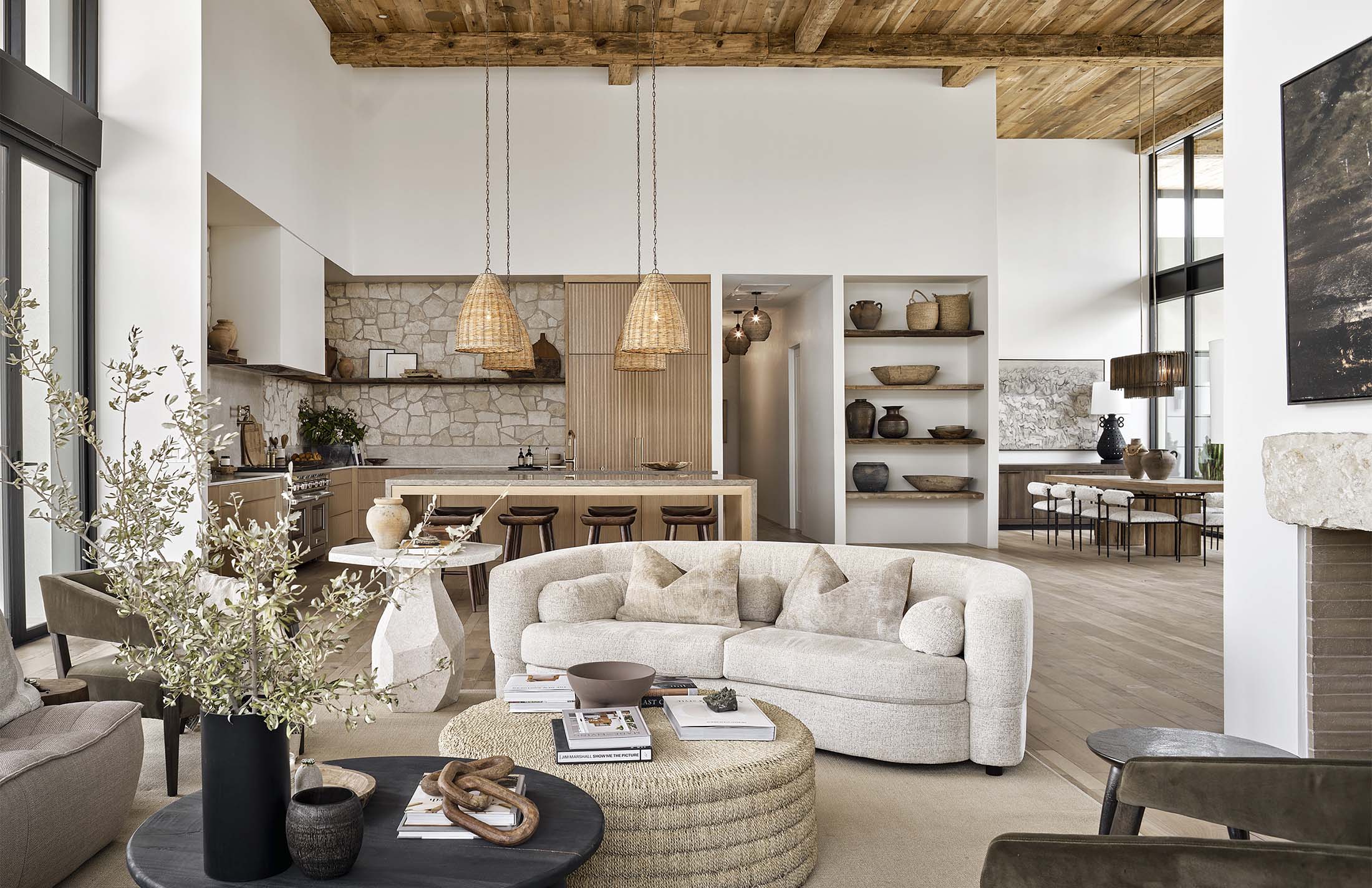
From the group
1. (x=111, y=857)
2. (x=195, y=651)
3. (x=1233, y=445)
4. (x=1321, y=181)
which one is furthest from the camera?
(x=1233, y=445)

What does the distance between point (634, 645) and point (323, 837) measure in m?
2.03

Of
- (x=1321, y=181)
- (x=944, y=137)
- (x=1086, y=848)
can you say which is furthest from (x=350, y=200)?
(x=1086, y=848)

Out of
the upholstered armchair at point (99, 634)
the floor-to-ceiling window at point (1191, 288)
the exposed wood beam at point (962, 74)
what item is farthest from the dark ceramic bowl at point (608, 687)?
the floor-to-ceiling window at point (1191, 288)

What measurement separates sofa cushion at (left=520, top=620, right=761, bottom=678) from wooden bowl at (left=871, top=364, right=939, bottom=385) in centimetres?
581

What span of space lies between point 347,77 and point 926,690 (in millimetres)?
7987

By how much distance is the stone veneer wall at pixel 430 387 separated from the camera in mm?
9109

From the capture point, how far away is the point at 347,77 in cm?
855

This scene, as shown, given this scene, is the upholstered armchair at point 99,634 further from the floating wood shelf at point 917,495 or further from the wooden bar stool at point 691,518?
the floating wood shelf at point 917,495

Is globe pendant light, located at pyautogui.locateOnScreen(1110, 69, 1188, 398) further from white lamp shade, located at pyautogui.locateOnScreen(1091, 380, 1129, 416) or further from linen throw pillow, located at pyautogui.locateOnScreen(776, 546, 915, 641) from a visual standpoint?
linen throw pillow, located at pyautogui.locateOnScreen(776, 546, 915, 641)

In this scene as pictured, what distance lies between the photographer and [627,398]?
29.0ft

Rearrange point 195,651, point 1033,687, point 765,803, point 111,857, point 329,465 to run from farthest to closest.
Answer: point 329,465, point 1033,687, point 111,857, point 765,803, point 195,651

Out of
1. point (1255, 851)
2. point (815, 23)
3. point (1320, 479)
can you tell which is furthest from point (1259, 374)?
point (815, 23)

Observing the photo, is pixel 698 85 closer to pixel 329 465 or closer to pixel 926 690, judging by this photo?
pixel 329 465

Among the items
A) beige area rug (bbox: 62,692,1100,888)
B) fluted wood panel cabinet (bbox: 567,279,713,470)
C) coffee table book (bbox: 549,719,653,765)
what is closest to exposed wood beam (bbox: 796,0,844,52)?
fluted wood panel cabinet (bbox: 567,279,713,470)
